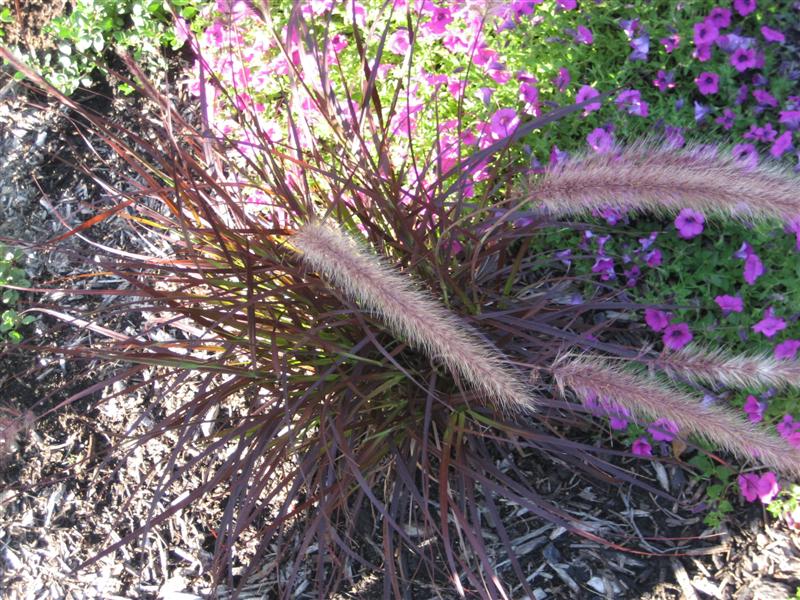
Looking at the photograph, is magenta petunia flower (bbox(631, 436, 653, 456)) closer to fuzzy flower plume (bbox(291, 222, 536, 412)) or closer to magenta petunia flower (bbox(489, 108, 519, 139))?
fuzzy flower plume (bbox(291, 222, 536, 412))

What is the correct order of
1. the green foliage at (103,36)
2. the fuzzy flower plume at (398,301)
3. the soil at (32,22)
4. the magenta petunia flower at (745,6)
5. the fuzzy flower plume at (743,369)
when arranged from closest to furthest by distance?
the fuzzy flower plume at (398,301) → the fuzzy flower plume at (743,369) → the magenta petunia flower at (745,6) → the green foliage at (103,36) → the soil at (32,22)

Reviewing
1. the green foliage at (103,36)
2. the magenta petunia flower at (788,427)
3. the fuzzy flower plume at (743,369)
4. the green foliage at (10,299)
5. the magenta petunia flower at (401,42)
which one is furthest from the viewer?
the green foliage at (103,36)

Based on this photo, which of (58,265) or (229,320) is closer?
(229,320)

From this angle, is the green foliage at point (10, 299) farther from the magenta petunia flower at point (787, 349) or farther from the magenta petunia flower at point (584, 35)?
the magenta petunia flower at point (787, 349)

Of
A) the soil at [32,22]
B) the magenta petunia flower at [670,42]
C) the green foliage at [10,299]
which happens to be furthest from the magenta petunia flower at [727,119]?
the soil at [32,22]

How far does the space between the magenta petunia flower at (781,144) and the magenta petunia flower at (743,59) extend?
336 millimetres

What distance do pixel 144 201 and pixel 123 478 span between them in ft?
4.53

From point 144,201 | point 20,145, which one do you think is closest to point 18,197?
point 20,145

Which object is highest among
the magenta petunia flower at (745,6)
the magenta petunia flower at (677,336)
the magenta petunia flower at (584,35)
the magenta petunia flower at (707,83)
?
the magenta petunia flower at (584,35)

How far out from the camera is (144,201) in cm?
382

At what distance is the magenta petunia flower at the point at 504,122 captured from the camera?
3062 mm

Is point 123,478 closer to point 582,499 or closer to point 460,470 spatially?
point 460,470

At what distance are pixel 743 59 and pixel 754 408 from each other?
1.44 metres

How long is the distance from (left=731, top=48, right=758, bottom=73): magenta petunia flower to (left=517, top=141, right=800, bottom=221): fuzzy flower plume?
132 cm
